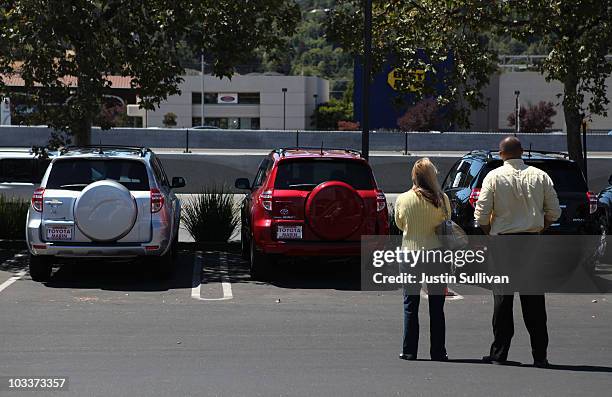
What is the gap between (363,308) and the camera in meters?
12.0

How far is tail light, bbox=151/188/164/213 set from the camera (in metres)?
13.4

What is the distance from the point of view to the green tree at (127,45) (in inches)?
646

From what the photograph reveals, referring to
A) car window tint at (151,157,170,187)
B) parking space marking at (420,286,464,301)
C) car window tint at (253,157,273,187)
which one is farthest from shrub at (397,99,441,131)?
parking space marking at (420,286,464,301)

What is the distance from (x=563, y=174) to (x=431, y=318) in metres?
6.36

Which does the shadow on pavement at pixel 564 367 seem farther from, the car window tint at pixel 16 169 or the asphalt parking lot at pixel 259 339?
the car window tint at pixel 16 169

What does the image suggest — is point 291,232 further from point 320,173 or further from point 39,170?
point 39,170

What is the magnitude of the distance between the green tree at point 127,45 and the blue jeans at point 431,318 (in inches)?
354

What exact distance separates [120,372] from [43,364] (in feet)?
2.42

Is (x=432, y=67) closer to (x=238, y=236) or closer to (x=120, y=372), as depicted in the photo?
(x=238, y=236)

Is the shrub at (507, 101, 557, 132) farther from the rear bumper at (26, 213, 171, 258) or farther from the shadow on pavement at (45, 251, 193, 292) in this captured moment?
the rear bumper at (26, 213, 171, 258)

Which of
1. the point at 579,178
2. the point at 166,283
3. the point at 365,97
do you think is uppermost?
the point at 365,97

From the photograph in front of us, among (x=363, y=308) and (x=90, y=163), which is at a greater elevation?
(x=90, y=163)

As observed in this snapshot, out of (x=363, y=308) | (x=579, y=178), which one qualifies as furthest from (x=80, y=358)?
(x=579, y=178)

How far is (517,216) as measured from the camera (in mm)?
8570
